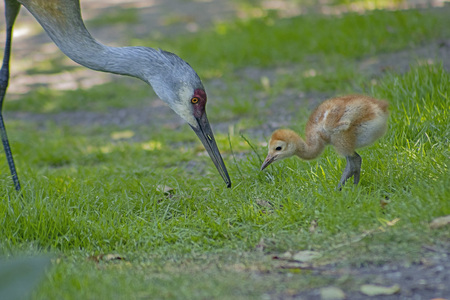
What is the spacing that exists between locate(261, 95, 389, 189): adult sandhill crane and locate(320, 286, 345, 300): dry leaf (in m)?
1.14

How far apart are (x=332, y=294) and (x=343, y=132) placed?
1.25 metres

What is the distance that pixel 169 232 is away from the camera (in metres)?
3.76

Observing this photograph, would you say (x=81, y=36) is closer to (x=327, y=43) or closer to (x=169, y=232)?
(x=169, y=232)

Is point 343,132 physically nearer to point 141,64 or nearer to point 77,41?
point 141,64

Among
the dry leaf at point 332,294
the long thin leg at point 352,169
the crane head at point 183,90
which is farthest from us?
the crane head at point 183,90

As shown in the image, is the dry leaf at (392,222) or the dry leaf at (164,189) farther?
the dry leaf at (164,189)

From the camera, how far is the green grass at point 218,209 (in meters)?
3.09

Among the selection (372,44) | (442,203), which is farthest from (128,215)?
→ (372,44)

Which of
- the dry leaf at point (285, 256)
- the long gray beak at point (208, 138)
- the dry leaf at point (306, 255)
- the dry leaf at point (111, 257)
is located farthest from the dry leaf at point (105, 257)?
the long gray beak at point (208, 138)

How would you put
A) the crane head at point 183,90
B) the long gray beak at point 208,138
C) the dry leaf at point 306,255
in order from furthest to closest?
1. the long gray beak at point 208,138
2. the crane head at point 183,90
3. the dry leaf at point 306,255

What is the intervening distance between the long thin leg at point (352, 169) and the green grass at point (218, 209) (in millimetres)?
104

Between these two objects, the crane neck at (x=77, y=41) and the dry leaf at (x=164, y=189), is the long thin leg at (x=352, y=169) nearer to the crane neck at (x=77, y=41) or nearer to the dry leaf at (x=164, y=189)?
the dry leaf at (x=164, y=189)

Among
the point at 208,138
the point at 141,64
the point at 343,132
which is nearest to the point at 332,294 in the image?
the point at 343,132

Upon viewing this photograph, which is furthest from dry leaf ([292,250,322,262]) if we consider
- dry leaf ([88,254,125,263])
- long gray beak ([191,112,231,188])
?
long gray beak ([191,112,231,188])
